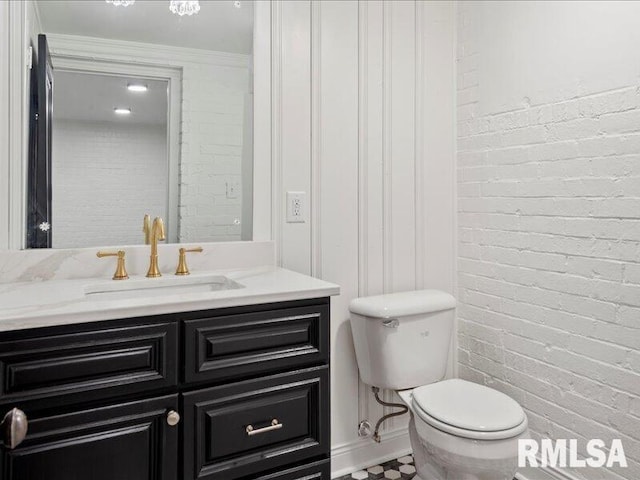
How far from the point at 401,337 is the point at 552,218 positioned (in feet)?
2.45

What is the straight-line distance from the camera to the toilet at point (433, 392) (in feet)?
4.74

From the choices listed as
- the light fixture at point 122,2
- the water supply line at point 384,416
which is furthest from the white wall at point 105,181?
the water supply line at point 384,416

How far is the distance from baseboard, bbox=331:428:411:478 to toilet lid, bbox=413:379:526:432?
478 millimetres

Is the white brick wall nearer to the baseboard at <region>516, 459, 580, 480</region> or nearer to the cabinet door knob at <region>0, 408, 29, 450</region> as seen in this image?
the baseboard at <region>516, 459, 580, 480</region>

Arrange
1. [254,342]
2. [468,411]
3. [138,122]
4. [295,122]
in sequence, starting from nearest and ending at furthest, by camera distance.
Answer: [254,342]
[468,411]
[138,122]
[295,122]

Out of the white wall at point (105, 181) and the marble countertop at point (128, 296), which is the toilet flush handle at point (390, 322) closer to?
the marble countertop at point (128, 296)

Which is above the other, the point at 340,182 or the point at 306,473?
the point at 340,182

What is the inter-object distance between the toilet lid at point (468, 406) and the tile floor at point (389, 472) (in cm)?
48

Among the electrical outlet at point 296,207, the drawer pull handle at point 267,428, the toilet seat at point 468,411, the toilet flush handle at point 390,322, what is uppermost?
the electrical outlet at point 296,207

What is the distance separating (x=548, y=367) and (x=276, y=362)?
117 centimetres

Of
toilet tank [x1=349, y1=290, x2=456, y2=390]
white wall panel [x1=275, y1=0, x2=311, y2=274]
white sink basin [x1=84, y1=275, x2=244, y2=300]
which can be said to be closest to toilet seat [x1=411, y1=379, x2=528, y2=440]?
toilet tank [x1=349, y1=290, x2=456, y2=390]

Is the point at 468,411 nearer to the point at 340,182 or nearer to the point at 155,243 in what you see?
the point at 340,182

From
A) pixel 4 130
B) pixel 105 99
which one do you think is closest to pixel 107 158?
pixel 105 99

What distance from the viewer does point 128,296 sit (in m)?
1.43
